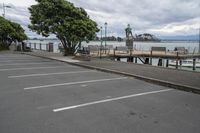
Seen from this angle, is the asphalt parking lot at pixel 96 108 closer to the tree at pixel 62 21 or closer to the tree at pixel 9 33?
the tree at pixel 62 21

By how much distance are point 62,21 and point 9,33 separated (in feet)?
51.6

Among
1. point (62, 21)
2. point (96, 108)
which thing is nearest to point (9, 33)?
point (62, 21)

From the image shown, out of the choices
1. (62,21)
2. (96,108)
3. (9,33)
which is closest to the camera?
(96,108)

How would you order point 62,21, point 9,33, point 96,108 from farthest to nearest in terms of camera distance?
1. point 9,33
2. point 62,21
3. point 96,108

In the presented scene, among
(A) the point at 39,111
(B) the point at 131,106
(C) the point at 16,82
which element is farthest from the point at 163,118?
(C) the point at 16,82

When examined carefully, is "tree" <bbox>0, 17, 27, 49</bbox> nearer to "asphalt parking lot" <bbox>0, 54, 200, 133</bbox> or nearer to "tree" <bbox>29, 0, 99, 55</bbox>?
"tree" <bbox>29, 0, 99, 55</bbox>

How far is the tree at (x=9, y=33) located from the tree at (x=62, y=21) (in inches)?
499

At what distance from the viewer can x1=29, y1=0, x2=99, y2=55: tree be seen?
829 inches

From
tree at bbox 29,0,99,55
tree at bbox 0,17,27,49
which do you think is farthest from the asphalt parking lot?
tree at bbox 0,17,27,49

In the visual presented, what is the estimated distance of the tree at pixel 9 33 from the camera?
33.5 metres

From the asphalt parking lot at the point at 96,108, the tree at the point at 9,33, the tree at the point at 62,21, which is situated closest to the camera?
the asphalt parking lot at the point at 96,108

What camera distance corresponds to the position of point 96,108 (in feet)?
19.6

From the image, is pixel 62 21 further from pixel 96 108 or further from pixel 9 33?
pixel 96 108

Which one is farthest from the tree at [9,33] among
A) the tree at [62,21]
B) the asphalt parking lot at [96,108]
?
the asphalt parking lot at [96,108]
